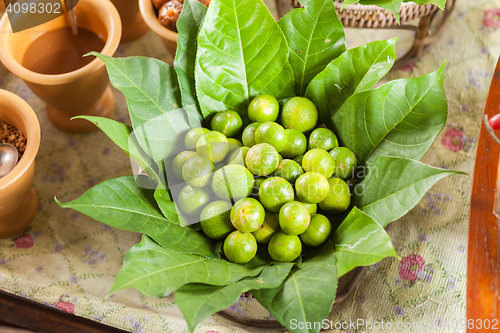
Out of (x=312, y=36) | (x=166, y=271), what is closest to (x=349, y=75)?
(x=312, y=36)

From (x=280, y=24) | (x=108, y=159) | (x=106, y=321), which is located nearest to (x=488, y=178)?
(x=280, y=24)

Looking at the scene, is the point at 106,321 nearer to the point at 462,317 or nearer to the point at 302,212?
the point at 302,212

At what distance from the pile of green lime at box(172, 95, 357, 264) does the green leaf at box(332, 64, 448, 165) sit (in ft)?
0.11

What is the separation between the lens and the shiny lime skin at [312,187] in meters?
0.64

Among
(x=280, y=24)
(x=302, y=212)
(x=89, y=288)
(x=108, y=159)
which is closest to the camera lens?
(x=302, y=212)

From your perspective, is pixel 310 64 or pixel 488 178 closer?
pixel 488 178

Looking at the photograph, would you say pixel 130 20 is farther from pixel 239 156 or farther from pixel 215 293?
pixel 215 293

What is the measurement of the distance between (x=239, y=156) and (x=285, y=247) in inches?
6.3

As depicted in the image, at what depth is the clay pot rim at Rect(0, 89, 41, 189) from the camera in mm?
773

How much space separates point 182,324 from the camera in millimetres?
832

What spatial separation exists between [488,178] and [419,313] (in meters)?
0.29

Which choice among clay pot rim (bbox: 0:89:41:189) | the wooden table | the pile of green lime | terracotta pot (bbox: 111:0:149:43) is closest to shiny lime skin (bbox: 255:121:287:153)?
the pile of green lime

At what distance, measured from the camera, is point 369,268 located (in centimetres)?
89

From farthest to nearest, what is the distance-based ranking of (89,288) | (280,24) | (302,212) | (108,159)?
(108,159) < (89,288) < (280,24) < (302,212)
